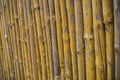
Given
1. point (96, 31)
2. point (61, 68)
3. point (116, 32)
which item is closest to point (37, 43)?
point (61, 68)

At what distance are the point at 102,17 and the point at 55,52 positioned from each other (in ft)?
1.87

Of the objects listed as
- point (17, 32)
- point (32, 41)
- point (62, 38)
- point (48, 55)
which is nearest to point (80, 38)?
point (62, 38)

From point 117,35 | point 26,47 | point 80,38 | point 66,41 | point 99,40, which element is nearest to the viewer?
point 117,35

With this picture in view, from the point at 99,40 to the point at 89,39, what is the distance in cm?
8

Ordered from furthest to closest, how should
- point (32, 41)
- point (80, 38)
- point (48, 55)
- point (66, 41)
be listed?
point (32, 41) < point (48, 55) < point (66, 41) < point (80, 38)

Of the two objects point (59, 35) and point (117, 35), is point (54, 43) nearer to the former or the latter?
point (59, 35)

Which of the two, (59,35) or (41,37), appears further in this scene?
(41,37)

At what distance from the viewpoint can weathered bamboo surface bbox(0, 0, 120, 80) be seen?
A: 50.5 inches

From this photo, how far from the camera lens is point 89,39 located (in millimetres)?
1379

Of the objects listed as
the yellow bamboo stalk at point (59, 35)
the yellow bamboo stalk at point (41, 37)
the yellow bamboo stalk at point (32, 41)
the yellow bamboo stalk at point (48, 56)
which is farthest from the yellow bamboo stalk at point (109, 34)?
the yellow bamboo stalk at point (32, 41)

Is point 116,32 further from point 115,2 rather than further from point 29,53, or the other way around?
point 29,53

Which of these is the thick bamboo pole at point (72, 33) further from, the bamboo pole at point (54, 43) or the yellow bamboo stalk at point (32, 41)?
the yellow bamboo stalk at point (32, 41)

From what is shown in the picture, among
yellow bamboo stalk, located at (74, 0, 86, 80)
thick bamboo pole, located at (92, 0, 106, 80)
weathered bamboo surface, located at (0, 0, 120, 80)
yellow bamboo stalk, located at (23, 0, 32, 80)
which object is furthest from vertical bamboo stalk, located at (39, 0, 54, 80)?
thick bamboo pole, located at (92, 0, 106, 80)

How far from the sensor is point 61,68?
1.71 m
